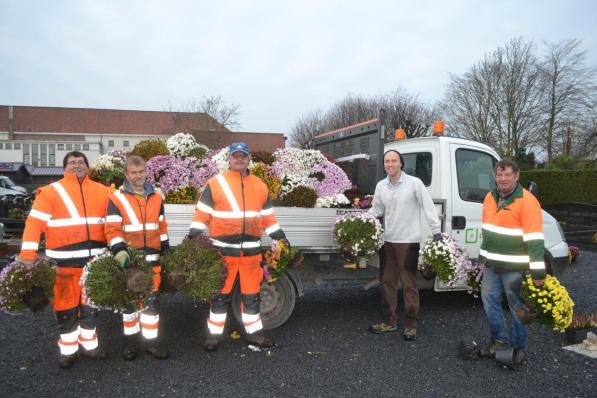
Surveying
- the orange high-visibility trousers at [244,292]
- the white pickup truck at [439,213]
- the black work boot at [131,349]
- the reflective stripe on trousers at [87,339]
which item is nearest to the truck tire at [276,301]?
the white pickup truck at [439,213]

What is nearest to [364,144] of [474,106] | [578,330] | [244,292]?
[244,292]

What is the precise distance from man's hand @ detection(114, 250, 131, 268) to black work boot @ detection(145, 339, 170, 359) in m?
0.92

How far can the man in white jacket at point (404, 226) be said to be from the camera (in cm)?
458

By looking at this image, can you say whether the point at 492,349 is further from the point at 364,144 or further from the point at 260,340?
the point at 364,144

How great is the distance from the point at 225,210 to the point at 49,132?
67326 mm

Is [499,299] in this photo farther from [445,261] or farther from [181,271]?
[181,271]

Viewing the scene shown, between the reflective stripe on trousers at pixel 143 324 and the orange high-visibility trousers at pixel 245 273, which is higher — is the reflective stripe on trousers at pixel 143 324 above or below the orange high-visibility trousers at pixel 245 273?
below

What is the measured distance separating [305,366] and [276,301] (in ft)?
A: 3.01

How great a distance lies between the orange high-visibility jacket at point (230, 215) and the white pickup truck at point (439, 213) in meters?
0.40

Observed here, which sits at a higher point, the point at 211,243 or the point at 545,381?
the point at 211,243

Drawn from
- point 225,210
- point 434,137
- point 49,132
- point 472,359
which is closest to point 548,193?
point 434,137

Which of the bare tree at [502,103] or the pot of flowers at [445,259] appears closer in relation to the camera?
the pot of flowers at [445,259]

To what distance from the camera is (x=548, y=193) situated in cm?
1972

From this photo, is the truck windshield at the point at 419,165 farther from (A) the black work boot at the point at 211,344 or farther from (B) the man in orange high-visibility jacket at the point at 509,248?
(A) the black work boot at the point at 211,344
